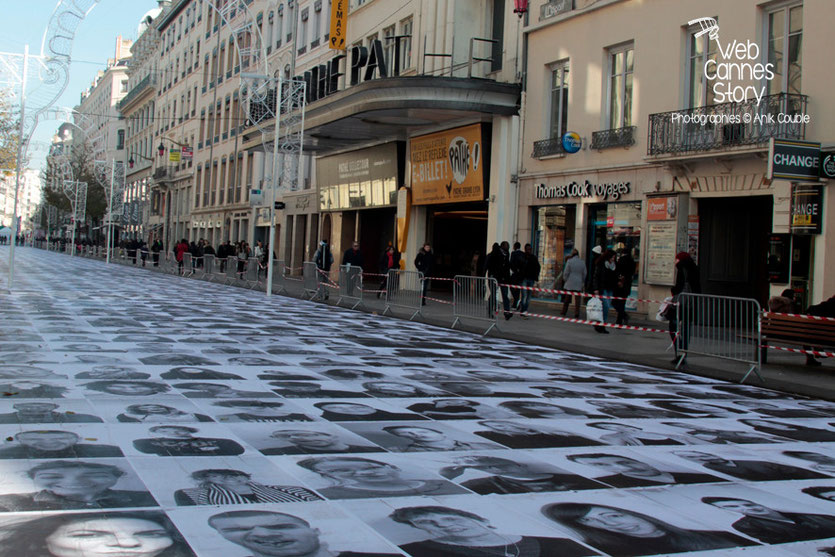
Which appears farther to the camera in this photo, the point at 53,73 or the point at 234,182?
the point at 234,182

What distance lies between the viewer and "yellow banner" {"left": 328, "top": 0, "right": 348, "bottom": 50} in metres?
A: 35.4

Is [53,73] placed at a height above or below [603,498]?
above

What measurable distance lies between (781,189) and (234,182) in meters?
42.8

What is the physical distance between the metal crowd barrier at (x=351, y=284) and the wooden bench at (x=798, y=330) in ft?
42.0

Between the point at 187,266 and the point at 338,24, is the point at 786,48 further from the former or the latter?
the point at 187,266

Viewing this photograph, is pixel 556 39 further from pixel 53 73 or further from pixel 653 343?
pixel 53 73

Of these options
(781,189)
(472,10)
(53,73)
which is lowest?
(781,189)

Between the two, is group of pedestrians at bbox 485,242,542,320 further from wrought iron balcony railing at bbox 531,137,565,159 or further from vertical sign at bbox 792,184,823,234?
vertical sign at bbox 792,184,823,234

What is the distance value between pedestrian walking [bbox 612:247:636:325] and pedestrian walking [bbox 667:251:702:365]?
16.6 ft

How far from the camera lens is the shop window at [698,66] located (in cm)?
1962

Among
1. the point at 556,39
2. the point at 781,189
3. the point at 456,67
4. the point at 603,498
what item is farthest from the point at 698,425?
the point at 456,67

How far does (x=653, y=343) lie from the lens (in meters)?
16.8

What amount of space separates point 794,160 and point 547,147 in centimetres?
936

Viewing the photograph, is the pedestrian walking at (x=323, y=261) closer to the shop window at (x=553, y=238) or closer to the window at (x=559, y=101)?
the shop window at (x=553, y=238)
